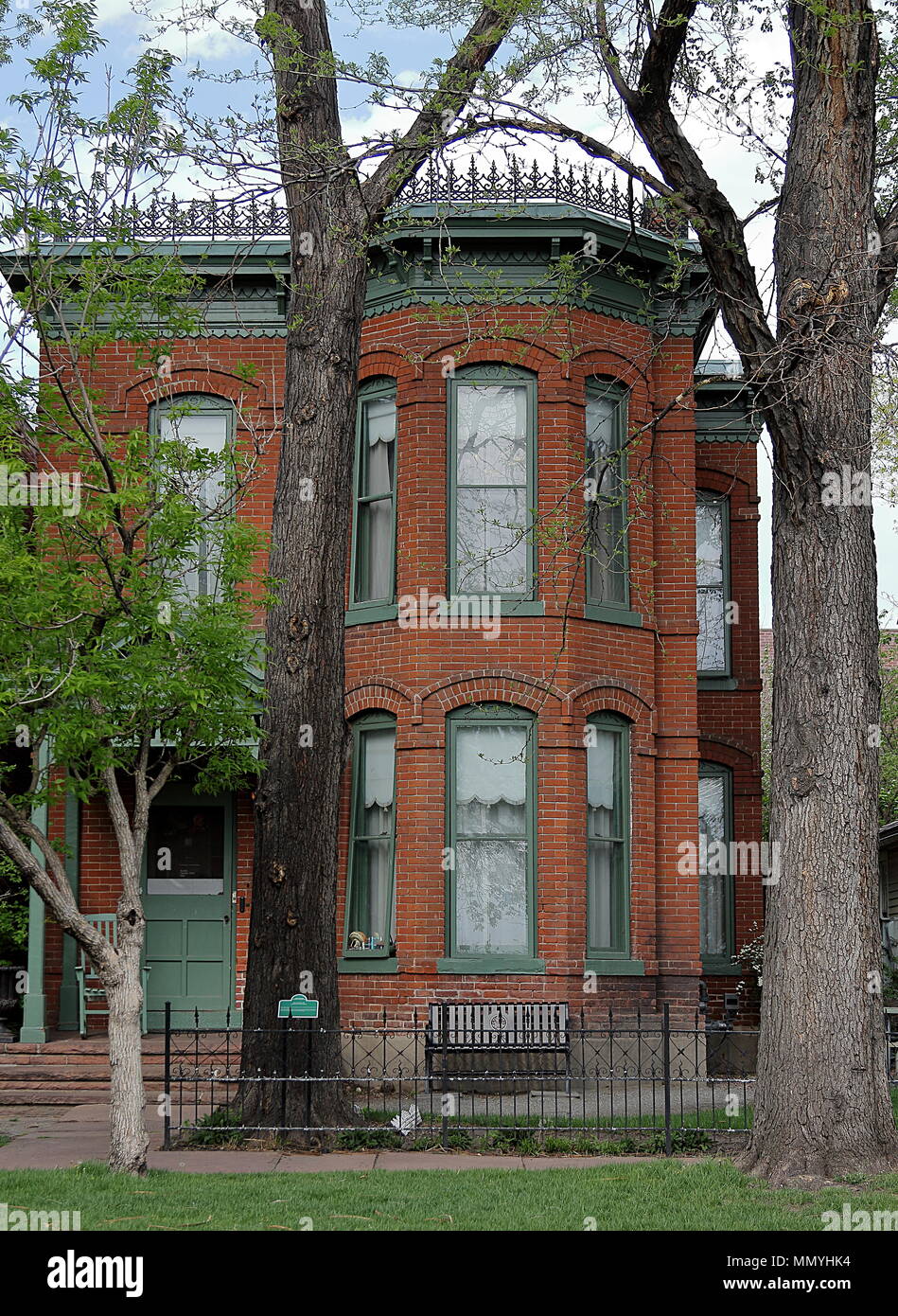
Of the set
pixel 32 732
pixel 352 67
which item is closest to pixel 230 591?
pixel 32 732

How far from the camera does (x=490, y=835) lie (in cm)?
1518

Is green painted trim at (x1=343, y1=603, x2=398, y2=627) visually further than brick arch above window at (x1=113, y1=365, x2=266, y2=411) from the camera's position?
No

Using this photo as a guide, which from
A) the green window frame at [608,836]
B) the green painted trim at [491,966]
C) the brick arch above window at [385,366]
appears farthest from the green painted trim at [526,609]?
the green painted trim at [491,966]

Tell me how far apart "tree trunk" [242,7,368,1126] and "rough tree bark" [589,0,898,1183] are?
292 cm

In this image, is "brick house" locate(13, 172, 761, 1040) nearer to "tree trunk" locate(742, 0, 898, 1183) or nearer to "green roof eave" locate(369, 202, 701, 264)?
"green roof eave" locate(369, 202, 701, 264)

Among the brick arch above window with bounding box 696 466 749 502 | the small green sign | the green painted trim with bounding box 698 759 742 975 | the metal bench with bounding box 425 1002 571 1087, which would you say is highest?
the brick arch above window with bounding box 696 466 749 502

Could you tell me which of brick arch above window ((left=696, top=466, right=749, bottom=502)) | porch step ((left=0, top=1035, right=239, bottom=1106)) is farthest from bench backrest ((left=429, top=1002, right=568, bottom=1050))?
brick arch above window ((left=696, top=466, right=749, bottom=502))

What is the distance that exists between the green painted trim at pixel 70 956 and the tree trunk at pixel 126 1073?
253 inches

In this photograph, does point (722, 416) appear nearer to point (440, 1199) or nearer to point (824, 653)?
point (824, 653)

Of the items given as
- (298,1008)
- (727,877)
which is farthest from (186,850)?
(727,877)

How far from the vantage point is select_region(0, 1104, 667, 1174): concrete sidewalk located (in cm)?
983

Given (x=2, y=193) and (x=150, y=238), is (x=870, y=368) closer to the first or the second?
(x=2, y=193)

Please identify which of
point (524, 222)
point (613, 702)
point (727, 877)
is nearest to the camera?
point (524, 222)

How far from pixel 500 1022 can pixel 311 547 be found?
15.7 ft
